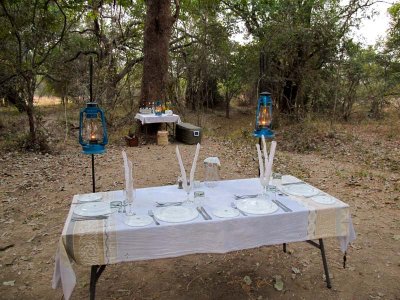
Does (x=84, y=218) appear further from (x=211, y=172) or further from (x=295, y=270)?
(x=295, y=270)

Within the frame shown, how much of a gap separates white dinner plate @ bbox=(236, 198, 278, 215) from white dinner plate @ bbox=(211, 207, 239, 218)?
0.06m

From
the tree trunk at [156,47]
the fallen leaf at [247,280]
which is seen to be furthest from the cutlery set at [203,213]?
the tree trunk at [156,47]

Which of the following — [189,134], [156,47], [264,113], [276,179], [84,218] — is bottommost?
[189,134]

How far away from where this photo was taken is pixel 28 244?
121 inches

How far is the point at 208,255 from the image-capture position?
288cm

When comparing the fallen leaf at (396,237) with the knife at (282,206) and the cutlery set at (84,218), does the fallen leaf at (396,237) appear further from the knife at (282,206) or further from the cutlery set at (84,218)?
the cutlery set at (84,218)

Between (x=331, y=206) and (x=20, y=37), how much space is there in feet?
19.8

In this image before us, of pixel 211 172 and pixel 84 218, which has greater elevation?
pixel 211 172

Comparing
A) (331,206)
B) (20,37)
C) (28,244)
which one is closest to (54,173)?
(28,244)

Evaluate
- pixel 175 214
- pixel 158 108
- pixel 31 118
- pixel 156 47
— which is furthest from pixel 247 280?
pixel 156 47

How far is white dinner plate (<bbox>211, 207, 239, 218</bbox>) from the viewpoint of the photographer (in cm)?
188

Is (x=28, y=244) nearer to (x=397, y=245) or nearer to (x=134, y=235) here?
(x=134, y=235)

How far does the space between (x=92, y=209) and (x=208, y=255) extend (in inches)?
49.5

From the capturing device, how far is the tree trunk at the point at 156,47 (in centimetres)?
692
